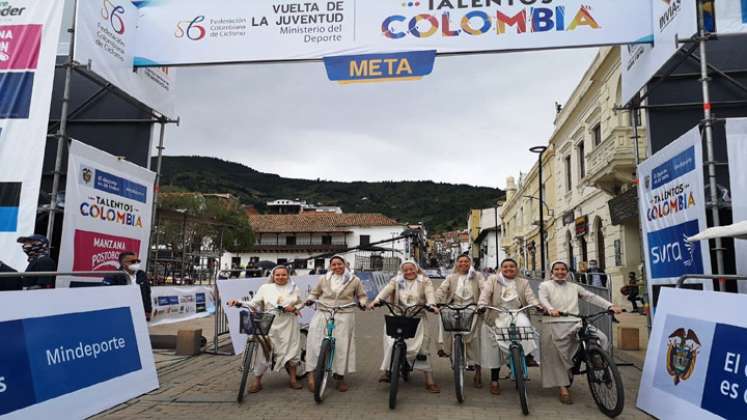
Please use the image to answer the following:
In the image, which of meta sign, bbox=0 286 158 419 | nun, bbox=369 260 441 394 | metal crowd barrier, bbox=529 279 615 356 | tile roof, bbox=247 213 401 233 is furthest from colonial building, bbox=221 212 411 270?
meta sign, bbox=0 286 158 419

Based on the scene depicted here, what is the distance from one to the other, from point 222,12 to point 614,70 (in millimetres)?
14138

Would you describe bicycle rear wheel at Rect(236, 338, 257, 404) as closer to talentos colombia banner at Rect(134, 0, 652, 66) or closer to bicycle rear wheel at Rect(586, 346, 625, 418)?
bicycle rear wheel at Rect(586, 346, 625, 418)

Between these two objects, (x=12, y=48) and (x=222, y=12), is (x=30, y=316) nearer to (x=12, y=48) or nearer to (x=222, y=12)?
(x=12, y=48)

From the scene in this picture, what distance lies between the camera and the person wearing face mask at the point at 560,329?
18.6ft

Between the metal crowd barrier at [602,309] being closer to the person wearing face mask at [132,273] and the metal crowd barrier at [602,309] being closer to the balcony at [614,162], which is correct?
the person wearing face mask at [132,273]

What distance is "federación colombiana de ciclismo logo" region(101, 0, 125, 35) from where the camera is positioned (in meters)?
7.50

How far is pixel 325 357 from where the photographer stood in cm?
563

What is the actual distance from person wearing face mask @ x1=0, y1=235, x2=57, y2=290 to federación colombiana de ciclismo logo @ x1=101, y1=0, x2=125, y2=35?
3364 mm

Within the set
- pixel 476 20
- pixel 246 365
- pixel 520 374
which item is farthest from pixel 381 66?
pixel 520 374

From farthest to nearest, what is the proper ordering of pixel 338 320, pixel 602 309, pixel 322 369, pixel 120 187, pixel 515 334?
1. pixel 602 309
2. pixel 120 187
3. pixel 338 320
4. pixel 322 369
5. pixel 515 334

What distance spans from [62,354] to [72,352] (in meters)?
0.13

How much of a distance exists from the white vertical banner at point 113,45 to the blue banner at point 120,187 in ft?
4.42

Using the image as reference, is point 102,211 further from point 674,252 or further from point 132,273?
point 674,252

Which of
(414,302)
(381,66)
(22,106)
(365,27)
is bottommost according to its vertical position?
(414,302)
